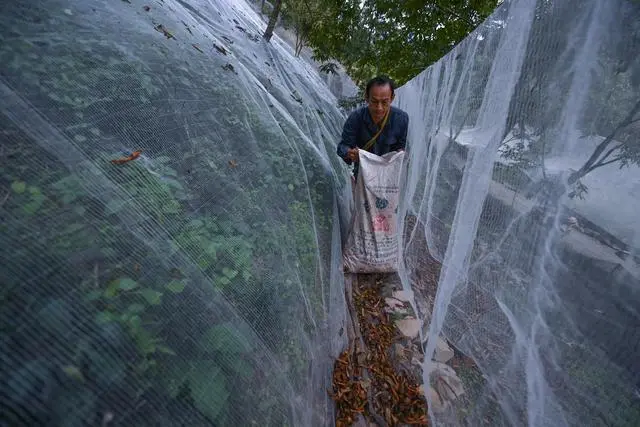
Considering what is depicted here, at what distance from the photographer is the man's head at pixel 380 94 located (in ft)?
6.84

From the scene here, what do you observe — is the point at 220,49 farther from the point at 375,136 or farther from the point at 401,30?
the point at 401,30

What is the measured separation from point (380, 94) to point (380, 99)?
0.03m

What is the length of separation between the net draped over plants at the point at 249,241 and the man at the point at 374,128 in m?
0.60

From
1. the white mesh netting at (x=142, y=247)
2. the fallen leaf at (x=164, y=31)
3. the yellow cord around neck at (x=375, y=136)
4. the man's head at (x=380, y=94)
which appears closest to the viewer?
the white mesh netting at (x=142, y=247)

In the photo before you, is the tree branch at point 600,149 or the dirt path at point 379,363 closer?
the tree branch at point 600,149

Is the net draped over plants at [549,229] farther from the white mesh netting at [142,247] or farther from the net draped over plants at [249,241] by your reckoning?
the white mesh netting at [142,247]

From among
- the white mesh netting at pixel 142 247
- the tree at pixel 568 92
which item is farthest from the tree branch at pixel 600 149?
the white mesh netting at pixel 142 247

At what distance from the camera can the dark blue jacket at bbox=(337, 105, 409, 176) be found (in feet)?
7.51

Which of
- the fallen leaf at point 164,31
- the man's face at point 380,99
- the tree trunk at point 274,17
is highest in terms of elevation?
the tree trunk at point 274,17

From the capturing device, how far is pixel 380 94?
6.86 feet

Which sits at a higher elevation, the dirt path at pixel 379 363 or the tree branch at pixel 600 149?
the tree branch at pixel 600 149

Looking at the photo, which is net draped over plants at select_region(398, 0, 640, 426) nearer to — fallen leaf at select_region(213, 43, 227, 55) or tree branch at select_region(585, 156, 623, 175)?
tree branch at select_region(585, 156, 623, 175)

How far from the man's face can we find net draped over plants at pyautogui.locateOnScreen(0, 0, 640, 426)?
0.54 metres

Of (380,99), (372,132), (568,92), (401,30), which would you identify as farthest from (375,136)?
(401,30)
